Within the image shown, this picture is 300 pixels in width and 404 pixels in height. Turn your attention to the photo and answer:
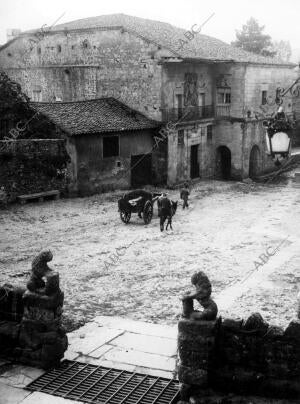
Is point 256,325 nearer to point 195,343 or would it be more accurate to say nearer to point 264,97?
point 195,343

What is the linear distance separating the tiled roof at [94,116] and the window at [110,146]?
21.7 inches

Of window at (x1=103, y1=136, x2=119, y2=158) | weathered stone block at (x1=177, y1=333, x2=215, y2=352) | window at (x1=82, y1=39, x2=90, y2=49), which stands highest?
window at (x1=82, y1=39, x2=90, y2=49)

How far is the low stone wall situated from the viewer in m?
6.29

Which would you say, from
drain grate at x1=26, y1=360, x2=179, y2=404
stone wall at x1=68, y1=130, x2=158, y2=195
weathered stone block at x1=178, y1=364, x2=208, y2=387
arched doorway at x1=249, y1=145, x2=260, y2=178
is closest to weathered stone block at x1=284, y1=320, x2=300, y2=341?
weathered stone block at x1=178, y1=364, x2=208, y2=387

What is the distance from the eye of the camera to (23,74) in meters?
32.7

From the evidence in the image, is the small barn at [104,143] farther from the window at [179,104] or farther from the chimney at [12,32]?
the chimney at [12,32]

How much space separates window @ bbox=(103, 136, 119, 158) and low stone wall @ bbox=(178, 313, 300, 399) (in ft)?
63.6

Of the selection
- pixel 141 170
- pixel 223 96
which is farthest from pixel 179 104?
pixel 141 170

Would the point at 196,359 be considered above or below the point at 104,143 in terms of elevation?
below

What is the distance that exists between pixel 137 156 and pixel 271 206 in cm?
777

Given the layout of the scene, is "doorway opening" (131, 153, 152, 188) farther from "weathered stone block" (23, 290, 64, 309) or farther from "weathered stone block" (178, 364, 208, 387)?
"weathered stone block" (178, 364, 208, 387)

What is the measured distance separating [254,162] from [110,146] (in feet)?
40.8

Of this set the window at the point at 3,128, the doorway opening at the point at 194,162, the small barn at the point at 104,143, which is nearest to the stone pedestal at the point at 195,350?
the small barn at the point at 104,143

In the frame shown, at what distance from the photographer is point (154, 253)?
52.2ft
